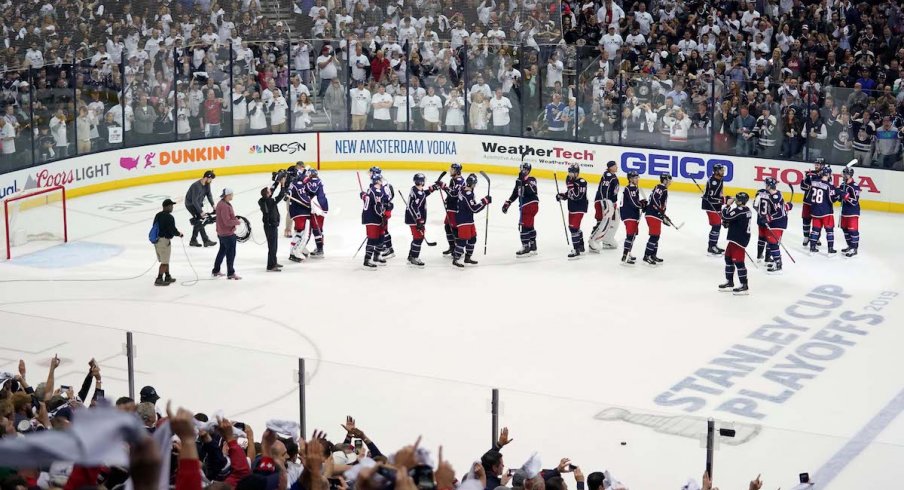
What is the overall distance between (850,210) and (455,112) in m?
7.90

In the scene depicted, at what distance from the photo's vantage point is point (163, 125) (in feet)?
71.9

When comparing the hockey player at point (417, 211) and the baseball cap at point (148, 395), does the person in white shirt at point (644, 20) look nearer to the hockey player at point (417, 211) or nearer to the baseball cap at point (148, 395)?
the hockey player at point (417, 211)

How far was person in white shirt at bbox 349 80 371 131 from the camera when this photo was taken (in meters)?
23.1

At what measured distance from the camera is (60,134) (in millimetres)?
20406

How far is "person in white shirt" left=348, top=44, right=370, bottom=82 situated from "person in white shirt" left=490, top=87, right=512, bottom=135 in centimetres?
232

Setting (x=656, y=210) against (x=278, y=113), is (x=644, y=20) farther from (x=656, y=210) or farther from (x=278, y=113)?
(x=656, y=210)

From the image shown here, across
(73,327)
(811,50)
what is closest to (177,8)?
(811,50)

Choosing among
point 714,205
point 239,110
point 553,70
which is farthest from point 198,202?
point 553,70

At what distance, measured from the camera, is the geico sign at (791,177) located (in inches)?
794

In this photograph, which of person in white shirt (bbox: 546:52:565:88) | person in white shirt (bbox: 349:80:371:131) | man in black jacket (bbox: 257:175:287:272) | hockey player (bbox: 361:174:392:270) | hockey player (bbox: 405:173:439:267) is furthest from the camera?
person in white shirt (bbox: 349:80:371:131)

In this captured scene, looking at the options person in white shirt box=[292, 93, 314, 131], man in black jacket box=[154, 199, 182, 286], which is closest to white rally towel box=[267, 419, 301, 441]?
A: man in black jacket box=[154, 199, 182, 286]

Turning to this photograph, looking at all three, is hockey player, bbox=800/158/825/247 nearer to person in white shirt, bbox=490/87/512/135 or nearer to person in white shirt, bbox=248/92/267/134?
person in white shirt, bbox=490/87/512/135

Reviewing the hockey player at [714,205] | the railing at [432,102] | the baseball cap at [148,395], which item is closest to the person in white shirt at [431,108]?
the railing at [432,102]

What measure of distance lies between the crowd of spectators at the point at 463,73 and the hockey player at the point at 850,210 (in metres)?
3.12
